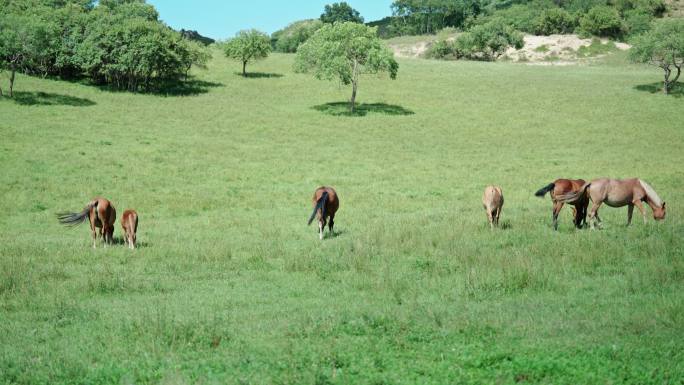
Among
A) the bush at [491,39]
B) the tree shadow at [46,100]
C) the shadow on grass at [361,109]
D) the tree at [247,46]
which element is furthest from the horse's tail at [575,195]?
the bush at [491,39]

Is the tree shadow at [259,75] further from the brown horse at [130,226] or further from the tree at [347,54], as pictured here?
the brown horse at [130,226]

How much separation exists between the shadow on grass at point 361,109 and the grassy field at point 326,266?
1129cm

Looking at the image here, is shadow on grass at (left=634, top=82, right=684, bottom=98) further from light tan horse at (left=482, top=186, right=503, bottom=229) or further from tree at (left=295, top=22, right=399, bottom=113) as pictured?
light tan horse at (left=482, top=186, right=503, bottom=229)

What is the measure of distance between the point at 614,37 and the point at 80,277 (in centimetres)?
13049

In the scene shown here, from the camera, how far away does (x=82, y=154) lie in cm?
3550

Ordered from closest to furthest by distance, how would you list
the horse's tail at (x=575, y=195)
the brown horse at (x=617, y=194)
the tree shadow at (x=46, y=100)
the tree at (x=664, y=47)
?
the horse's tail at (x=575, y=195), the brown horse at (x=617, y=194), the tree shadow at (x=46, y=100), the tree at (x=664, y=47)

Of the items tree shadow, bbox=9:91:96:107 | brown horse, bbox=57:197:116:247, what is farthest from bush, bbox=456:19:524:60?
brown horse, bbox=57:197:116:247

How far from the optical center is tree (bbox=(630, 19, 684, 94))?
195 ft

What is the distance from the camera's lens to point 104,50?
190 feet

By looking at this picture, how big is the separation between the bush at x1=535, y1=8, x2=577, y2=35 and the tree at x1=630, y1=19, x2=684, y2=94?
71.2 m

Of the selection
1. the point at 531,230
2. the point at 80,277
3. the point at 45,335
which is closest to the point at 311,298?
the point at 45,335

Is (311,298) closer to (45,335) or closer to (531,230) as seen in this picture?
(45,335)

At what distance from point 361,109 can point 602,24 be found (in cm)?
8531

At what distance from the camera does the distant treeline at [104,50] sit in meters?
57.7
